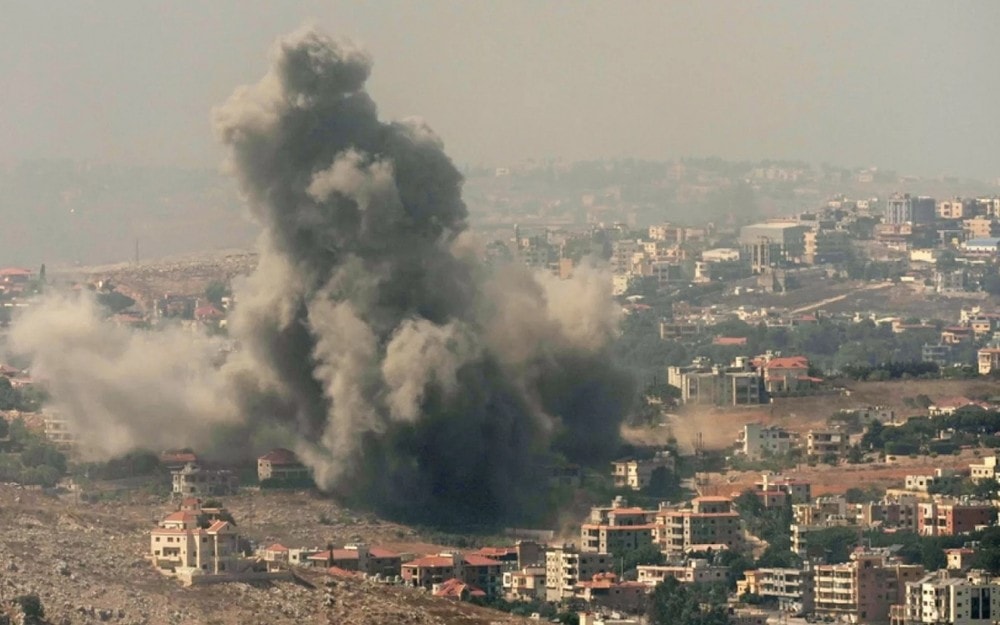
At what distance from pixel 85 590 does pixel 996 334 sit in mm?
67589

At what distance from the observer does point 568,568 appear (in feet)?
194

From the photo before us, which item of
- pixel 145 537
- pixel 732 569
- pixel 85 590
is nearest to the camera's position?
pixel 85 590

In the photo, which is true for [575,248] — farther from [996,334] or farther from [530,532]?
[530,532]

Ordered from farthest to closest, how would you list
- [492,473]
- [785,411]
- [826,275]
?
[826,275] < [785,411] < [492,473]

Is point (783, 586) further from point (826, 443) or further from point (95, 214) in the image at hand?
point (95, 214)

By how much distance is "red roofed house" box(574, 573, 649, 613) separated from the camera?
57.1m

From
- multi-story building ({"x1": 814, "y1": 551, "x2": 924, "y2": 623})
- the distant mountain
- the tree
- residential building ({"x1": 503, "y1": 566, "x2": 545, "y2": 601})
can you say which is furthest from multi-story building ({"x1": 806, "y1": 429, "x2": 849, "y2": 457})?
the distant mountain

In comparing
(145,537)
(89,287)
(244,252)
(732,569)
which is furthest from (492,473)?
(244,252)

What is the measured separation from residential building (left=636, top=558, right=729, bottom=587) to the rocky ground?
19.1 feet

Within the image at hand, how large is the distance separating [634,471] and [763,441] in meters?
6.14

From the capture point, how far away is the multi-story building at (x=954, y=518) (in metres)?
63.9

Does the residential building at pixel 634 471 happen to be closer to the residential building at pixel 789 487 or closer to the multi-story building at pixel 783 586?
the residential building at pixel 789 487

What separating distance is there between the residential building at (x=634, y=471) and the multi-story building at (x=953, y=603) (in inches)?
474

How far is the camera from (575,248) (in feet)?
452
